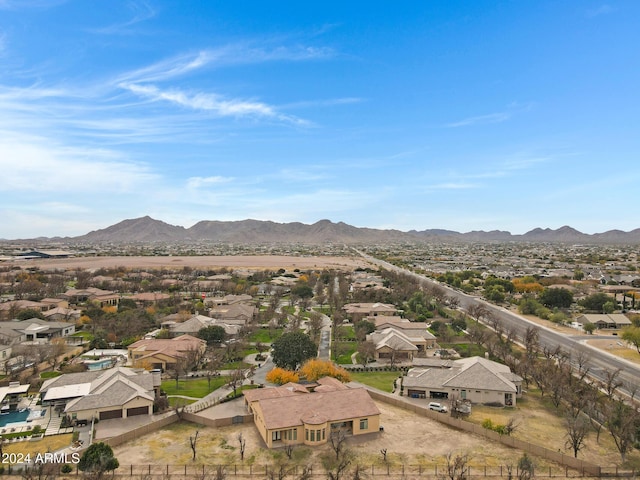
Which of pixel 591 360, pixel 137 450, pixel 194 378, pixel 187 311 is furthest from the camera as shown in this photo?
pixel 187 311

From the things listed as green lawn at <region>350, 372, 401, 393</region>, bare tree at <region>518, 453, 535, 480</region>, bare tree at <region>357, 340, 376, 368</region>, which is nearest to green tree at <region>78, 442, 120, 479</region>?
bare tree at <region>518, 453, 535, 480</region>

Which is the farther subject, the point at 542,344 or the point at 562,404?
the point at 542,344

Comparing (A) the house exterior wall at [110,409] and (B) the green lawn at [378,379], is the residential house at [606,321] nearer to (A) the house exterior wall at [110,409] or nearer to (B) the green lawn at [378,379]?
(B) the green lawn at [378,379]

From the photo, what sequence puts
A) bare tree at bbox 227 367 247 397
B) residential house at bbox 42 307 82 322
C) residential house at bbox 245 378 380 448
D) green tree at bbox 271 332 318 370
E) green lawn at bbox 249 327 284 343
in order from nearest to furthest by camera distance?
residential house at bbox 245 378 380 448, bare tree at bbox 227 367 247 397, green tree at bbox 271 332 318 370, green lawn at bbox 249 327 284 343, residential house at bbox 42 307 82 322

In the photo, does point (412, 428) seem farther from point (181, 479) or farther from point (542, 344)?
point (542, 344)

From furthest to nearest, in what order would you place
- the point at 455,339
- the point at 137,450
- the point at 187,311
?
1. the point at 187,311
2. the point at 455,339
3. the point at 137,450

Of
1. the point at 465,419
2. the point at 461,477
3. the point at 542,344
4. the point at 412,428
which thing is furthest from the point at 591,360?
the point at 461,477

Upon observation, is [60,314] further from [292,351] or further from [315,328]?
[292,351]

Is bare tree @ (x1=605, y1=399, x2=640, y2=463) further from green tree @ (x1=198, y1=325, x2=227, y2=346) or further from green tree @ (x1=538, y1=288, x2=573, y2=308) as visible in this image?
green tree @ (x1=538, y1=288, x2=573, y2=308)
